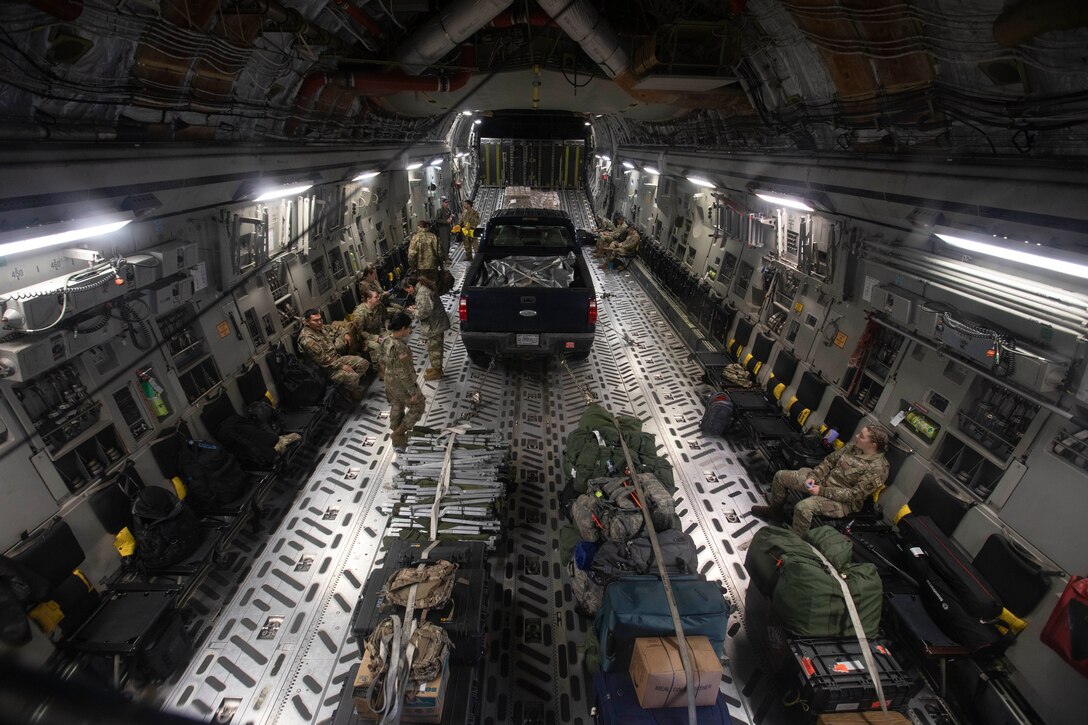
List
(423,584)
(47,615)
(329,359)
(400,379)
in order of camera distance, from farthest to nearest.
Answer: (329,359) → (400,379) → (423,584) → (47,615)

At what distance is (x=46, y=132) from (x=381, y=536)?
14.2ft

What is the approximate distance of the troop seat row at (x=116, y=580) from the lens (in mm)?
3604

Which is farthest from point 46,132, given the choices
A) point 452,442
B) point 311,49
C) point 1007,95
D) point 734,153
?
point 734,153

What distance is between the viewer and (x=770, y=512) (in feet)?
18.5

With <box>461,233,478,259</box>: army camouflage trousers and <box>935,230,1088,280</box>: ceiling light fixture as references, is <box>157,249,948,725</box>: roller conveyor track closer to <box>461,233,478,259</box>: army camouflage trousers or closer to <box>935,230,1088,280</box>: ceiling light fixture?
<box>935,230,1088,280</box>: ceiling light fixture

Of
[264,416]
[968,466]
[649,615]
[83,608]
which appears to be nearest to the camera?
[649,615]

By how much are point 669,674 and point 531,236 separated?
8.95 metres

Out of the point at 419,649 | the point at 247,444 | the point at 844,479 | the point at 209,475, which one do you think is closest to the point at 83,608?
the point at 209,475

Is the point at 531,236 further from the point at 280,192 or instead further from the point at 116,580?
the point at 116,580

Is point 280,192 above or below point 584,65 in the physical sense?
below

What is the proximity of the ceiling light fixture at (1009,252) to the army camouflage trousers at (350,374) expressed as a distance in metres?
7.17

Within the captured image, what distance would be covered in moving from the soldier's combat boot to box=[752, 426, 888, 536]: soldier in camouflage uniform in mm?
350

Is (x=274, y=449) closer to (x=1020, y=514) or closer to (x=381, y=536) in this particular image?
(x=381, y=536)

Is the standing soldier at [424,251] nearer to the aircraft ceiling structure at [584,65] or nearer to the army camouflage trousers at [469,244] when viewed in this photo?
the aircraft ceiling structure at [584,65]
